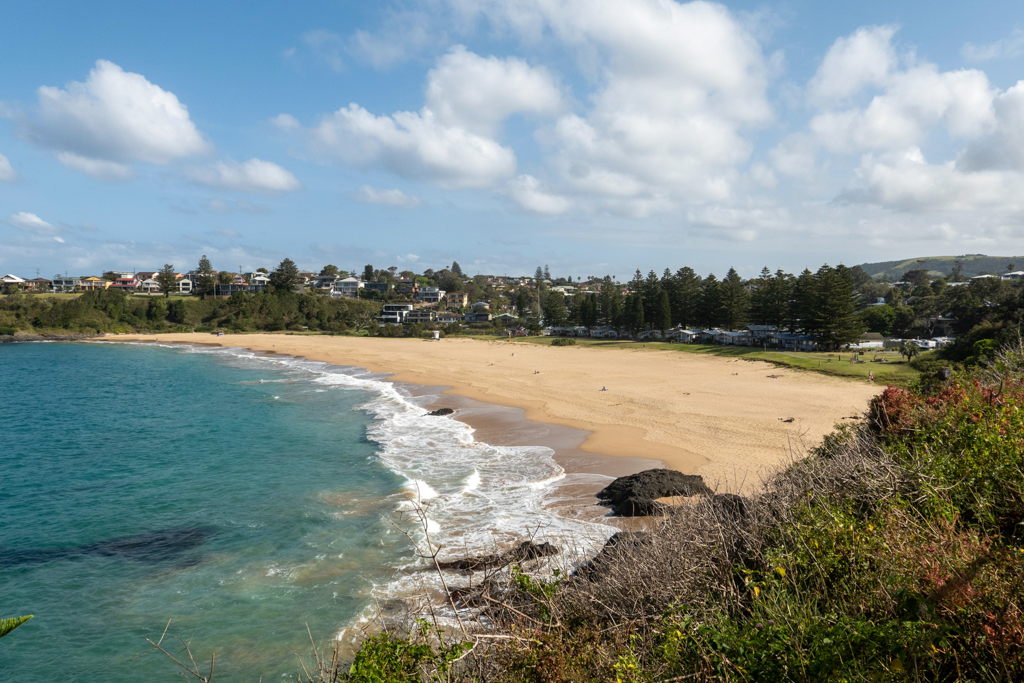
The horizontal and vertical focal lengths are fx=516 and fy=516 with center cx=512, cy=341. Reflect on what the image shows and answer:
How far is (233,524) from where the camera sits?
12.9 meters

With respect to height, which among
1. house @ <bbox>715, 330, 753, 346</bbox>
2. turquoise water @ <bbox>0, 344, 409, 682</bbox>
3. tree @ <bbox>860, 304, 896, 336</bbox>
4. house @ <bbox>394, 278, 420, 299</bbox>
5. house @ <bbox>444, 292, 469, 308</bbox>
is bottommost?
turquoise water @ <bbox>0, 344, 409, 682</bbox>

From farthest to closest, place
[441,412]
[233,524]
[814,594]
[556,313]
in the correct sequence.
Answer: [556,313]
[441,412]
[233,524]
[814,594]

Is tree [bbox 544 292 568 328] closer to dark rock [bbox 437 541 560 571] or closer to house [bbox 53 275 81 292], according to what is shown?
dark rock [bbox 437 541 560 571]

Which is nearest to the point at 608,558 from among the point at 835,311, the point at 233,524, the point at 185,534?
the point at 233,524

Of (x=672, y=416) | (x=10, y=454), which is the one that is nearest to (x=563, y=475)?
(x=672, y=416)

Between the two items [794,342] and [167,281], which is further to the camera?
Answer: [167,281]

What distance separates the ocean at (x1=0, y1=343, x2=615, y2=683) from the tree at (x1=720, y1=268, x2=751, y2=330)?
162 feet

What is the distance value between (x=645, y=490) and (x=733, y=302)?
57391mm

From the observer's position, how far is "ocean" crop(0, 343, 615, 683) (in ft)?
28.3

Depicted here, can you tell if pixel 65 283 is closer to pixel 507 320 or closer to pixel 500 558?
pixel 507 320

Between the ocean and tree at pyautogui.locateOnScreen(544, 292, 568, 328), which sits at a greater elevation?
tree at pyautogui.locateOnScreen(544, 292, 568, 328)

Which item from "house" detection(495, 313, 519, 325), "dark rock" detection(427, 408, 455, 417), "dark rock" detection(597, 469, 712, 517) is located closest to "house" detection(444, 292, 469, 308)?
"house" detection(495, 313, 519, 325)

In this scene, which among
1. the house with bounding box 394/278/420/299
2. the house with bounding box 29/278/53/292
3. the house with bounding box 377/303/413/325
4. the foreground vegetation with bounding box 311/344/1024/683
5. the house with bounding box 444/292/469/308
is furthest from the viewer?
the house with bounding box 444/292/469/308

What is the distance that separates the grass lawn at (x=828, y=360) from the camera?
3122 cm
